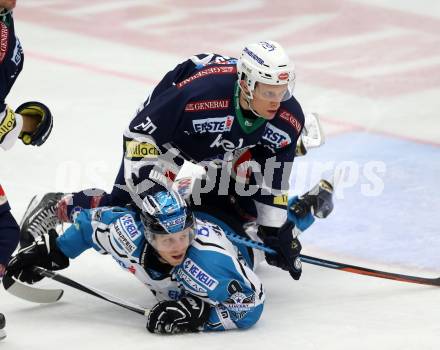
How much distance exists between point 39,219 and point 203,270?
3.84 ft

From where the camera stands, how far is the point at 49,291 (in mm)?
4828

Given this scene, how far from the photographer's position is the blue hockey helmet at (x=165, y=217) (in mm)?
4402

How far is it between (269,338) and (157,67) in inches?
157

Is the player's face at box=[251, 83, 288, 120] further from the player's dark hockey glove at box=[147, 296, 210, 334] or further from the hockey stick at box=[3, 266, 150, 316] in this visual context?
the hockey stick at box=[3, 266, 150, 316]

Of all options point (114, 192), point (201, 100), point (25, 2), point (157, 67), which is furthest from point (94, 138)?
point (25, 2)

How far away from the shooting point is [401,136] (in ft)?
23.1

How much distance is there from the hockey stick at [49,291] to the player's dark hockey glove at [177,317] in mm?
164

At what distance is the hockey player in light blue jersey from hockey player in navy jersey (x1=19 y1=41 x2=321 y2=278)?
241 mm

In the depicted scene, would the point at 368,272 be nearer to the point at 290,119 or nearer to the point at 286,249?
the point at 286,249

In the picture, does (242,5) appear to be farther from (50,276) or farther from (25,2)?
(50,276)

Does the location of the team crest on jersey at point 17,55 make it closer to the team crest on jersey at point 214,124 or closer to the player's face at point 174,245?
the team crest on jersey at point 214,124

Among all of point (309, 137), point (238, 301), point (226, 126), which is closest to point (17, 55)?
point (226, 126)

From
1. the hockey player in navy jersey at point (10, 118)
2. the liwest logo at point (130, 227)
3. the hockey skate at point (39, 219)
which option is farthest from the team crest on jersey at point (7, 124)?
the hockey skate at point (39, 219)

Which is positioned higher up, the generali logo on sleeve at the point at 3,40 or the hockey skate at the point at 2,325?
the generali logo on sleeve at the point at 3,40
